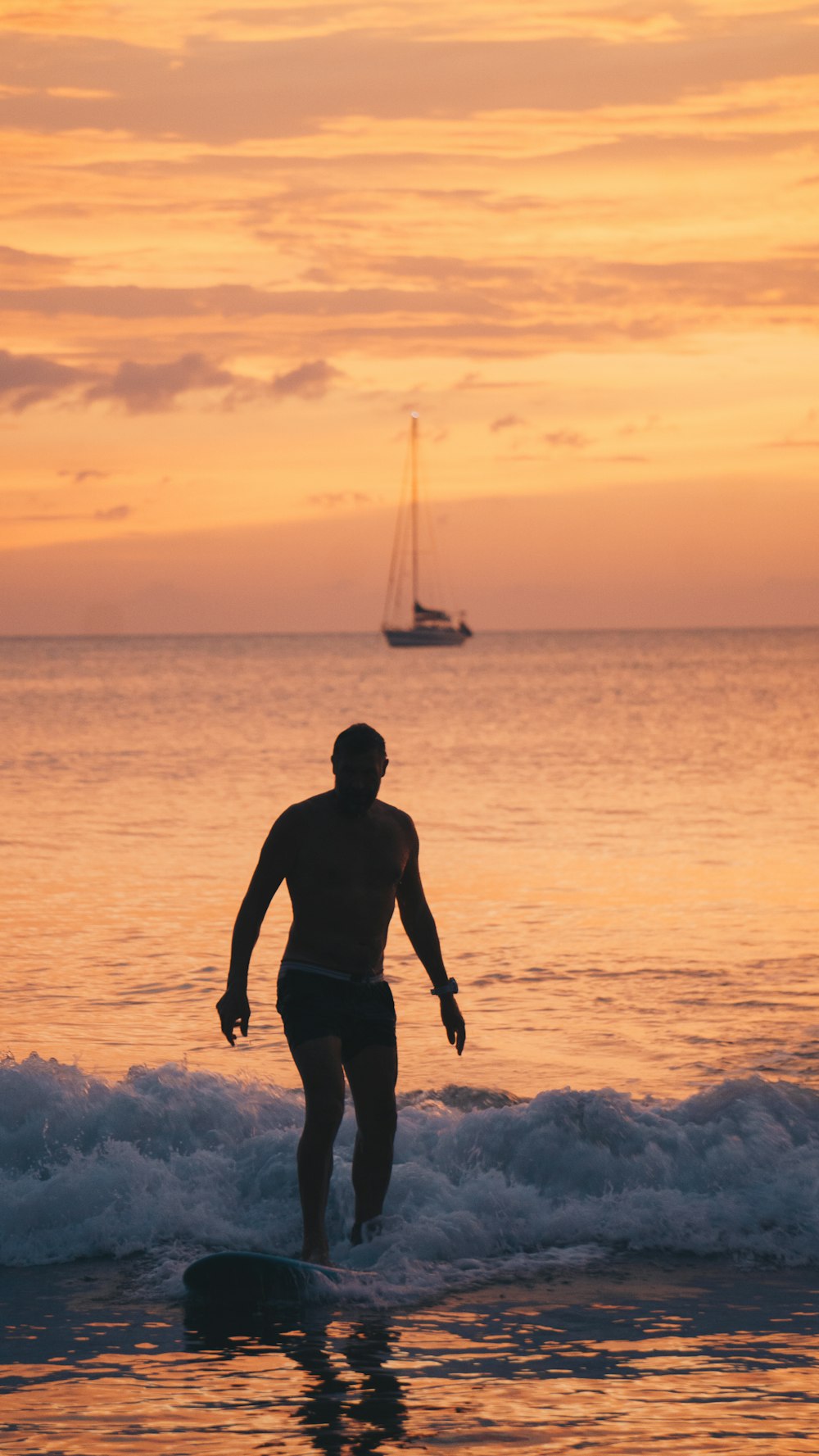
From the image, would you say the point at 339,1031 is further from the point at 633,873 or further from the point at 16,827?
the point at 16,827

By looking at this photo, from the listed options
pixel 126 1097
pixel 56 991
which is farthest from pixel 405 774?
pixel 126 1097

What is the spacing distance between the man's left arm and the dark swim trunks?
12.4 inches

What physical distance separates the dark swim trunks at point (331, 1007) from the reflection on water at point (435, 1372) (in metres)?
0.98

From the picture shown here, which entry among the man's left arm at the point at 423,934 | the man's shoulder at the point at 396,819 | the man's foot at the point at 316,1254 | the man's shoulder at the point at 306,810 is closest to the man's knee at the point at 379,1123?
the man's left arm at the point at 423,934

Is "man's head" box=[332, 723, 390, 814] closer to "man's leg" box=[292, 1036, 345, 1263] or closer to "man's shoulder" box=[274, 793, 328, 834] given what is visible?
"man's shoulder" box=[274, 793, 328, 834]

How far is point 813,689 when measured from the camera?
8762 cm

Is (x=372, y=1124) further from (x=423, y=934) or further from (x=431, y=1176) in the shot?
(x=431, y=1176)

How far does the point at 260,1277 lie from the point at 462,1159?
177 cm

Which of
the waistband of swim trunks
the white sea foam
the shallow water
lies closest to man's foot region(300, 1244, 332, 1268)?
the white sea foam

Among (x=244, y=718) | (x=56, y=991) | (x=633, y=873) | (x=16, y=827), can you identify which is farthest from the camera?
(x=244, y=718)

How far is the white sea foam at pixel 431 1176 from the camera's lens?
6.68m

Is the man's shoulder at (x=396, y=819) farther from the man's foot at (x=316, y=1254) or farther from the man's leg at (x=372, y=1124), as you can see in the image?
the man's foot at (x=316, y=1254)

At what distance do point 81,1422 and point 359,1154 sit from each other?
1.75m

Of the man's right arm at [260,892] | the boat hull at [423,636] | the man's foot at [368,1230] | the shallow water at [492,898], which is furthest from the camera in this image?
the boat hull at [423,636]
